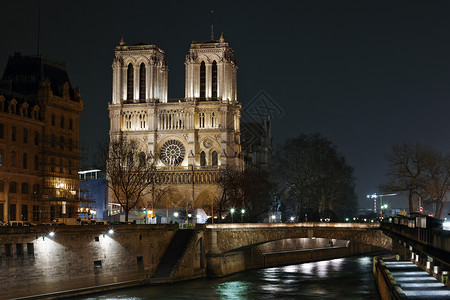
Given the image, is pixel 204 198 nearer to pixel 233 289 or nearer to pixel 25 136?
pixel 25 136

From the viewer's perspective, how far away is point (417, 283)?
48688 millimetres

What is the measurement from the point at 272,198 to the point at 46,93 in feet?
183

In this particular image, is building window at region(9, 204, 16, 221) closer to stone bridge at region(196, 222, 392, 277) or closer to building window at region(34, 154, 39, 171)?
building window at region(34, 154, 39, 171)

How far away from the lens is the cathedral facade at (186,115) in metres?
138

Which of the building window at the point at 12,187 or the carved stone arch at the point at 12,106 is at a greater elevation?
the carved stone arch at the point at 12,106

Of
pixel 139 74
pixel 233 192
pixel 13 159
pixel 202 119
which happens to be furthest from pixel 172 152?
pixel 13 159

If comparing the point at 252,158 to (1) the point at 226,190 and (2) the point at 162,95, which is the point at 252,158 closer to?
(2) the point at 162,95

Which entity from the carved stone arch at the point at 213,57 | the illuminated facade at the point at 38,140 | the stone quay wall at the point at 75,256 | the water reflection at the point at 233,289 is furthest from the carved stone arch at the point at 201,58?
the water reflection at the point at 233,289

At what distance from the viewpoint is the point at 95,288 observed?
60.0 metres

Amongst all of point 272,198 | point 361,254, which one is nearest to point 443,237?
point 361,254

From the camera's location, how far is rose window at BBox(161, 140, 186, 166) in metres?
141

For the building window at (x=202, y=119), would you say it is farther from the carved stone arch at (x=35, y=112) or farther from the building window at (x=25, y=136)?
the building window at (x=25, y=136)

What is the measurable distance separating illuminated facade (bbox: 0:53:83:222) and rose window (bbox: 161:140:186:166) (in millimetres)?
50058

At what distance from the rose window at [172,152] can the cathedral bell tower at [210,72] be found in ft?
29.0
